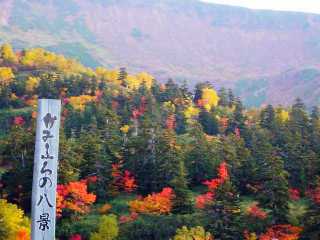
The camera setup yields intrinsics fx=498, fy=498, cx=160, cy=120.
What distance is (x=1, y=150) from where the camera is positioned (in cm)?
7138

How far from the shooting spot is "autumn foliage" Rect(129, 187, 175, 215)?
190 feet

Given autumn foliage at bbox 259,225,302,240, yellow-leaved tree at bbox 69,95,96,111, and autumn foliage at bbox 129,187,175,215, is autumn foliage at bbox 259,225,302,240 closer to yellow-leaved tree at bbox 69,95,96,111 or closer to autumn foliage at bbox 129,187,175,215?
autumn foliage at bbox 129,187,175,215

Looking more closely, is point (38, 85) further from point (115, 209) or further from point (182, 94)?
Result: point (115, 209)

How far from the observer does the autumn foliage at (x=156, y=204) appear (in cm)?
5806

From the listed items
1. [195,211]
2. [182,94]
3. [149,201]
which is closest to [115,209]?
[149,201]

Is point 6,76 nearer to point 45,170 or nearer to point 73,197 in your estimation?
point 73,197

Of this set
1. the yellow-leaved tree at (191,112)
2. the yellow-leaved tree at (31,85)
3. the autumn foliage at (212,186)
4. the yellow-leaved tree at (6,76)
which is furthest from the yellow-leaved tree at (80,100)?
the autumn foliage at (212,186)

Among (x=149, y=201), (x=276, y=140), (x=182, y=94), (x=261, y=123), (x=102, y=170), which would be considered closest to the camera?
(x=149, y=201)

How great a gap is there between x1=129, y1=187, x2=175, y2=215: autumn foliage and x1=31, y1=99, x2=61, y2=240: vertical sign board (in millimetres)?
42933

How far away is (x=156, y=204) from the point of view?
190ft

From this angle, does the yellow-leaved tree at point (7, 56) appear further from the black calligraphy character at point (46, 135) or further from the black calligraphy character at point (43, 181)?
the black calligraphy character at point (43, 181)

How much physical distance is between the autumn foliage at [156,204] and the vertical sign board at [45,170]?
4293 centimetres

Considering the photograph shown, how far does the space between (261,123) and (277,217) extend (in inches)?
1580

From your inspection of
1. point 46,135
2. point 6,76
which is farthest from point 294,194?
point 6,76
